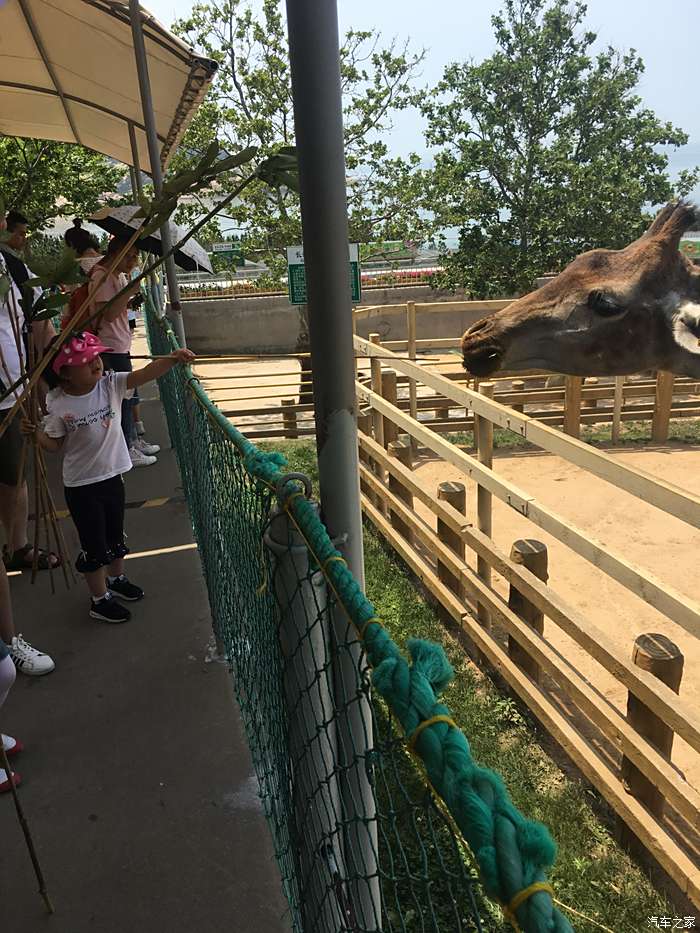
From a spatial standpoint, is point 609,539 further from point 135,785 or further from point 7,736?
point 7,736

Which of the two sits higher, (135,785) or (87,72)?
(87,72)

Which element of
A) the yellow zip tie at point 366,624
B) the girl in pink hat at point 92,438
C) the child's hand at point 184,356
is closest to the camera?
the yellow zip tie at point 366,624

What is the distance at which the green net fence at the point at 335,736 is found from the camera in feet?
2.23

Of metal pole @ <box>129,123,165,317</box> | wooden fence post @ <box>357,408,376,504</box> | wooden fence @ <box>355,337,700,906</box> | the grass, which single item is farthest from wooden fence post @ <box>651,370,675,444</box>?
metal pole @ <box>129,123,165,317</box>

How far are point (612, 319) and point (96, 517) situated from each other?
10.8 ft

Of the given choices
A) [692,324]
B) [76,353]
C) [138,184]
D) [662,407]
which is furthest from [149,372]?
[662,407]

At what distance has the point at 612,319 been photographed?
4527 millimetres

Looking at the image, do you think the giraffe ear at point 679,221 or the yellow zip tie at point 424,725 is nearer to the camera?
the yellow zip tie at point 424,725

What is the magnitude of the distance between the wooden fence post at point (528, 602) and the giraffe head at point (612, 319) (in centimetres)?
169

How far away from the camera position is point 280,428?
985cm

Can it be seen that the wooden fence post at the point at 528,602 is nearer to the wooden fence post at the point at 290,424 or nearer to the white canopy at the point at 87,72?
the white canopy at the point at 87,72

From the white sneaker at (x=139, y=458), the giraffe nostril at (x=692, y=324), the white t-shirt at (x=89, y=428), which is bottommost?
the white sneaker at (x=139, y=458)

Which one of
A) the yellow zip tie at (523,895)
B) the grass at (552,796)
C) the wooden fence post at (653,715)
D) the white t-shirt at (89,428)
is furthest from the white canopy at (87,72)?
the yellow zip tie at (523,895)

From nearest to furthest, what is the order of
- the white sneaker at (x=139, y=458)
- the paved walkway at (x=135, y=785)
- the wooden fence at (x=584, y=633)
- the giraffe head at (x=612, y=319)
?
the paved walkway at (x=135, y=785) → the wooden fence at (x=584, y=633) → the giraffe head at (x=612, y=319) → the white sneaker at (x=139, y=458)
